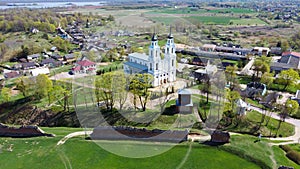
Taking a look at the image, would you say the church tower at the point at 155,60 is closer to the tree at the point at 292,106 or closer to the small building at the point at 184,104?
the small building at the point at 184,104

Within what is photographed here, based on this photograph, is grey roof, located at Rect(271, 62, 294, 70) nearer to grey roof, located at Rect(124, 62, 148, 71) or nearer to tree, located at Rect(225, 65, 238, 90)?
tree, located at Rect(225, 65, 238, 90)

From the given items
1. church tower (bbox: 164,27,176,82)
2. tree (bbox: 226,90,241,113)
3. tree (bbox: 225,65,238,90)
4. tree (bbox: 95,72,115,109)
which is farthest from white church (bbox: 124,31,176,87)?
tree (bbox: 226,90,241,113)

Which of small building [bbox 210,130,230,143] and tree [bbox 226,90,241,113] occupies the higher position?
tree [bbox 226,90,241,113]

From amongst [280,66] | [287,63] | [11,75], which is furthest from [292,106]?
[11,75]

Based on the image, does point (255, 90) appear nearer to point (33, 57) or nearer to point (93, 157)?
point (93, 157)

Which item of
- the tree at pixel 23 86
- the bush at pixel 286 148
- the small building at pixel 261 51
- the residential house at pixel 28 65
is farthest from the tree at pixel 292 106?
the residential house at pixel 28 65

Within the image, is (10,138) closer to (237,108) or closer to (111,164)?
(111,164)
